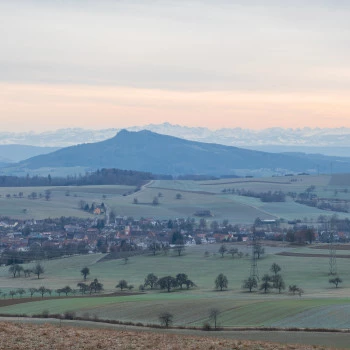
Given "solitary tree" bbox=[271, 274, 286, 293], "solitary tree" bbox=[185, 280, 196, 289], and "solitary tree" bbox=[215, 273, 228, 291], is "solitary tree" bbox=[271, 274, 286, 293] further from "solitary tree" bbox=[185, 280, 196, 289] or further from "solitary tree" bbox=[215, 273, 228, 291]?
"solitary tree" bbox=[185, 280, 196, 289]

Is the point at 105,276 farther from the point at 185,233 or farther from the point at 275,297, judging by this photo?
the point at 185,233

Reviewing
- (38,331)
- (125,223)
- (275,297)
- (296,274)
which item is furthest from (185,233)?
(38,331)

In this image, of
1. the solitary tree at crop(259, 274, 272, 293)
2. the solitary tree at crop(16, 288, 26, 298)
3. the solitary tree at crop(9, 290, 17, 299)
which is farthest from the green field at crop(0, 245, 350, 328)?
the solitary tree at crop(9, 290, 17, 299)

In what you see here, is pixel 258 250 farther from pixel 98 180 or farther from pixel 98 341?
pixel 98 180

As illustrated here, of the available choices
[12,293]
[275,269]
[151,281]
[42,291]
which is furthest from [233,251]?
[12,293]

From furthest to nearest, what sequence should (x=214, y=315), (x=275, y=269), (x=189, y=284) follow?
1. (x=275, y=269)
2. (x=189, y=284)
3. (x=214, y=315)
